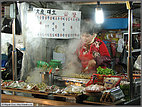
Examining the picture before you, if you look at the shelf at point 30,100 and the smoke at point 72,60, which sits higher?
the smoke at point 72,60

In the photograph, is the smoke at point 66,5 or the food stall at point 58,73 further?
the smoke at point 66,5

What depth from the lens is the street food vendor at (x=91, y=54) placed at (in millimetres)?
4942

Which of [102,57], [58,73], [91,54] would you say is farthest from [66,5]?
[58,73]

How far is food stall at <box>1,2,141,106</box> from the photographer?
3.32m

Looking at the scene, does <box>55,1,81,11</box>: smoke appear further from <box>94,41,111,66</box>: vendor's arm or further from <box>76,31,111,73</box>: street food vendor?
<box>94,41,111,66</box>: vendor's arm

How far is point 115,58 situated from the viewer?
19.0 ft

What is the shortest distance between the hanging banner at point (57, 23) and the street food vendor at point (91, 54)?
33.6 inches

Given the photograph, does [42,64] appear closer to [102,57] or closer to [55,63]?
[55,63]

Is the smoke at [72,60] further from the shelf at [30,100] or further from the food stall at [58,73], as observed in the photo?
the shelf at [30,100]

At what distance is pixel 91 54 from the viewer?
5172 mm

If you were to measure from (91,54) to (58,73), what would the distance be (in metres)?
1.12

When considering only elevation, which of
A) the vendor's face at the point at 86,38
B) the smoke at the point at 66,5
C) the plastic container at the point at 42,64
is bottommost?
Result: the plastic container at the point at 42,64

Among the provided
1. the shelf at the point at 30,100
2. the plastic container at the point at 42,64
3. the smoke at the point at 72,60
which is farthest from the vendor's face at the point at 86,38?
the shelf at the point at 30,100

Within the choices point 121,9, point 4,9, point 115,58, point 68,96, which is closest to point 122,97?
point 68,96
